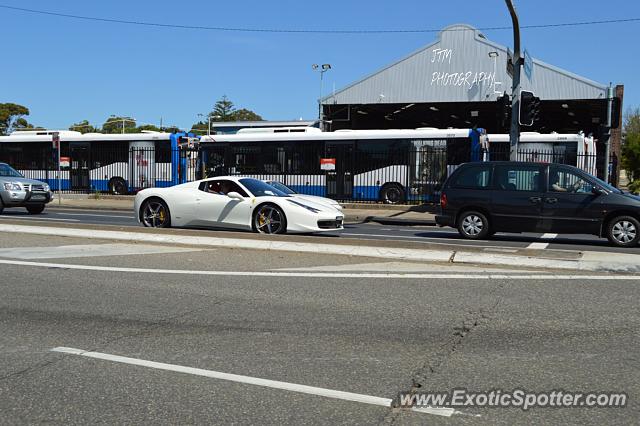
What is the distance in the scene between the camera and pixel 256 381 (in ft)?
15.9

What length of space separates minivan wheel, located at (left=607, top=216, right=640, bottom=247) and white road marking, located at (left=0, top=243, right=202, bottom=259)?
8234 millimetres

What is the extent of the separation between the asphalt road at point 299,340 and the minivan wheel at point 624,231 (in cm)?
486

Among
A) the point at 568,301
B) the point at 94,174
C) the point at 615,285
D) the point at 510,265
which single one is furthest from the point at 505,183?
the point at 94,174

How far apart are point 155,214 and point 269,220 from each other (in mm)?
2854

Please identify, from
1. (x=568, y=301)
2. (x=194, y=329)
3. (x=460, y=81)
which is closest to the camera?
(x=194, y=329)

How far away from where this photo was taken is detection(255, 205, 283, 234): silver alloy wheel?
45.6 ft

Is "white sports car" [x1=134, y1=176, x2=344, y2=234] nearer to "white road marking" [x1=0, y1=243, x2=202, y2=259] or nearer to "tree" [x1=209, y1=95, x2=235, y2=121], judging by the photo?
"white road marking" [x1=0, y1=243, x2=202, y2=259]

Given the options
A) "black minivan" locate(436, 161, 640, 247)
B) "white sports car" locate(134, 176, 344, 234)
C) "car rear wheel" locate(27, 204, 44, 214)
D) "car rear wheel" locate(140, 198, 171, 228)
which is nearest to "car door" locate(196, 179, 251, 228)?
"white sports car" locate(134, 176, 344, 234)

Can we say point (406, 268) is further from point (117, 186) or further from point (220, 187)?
point (117, 186)

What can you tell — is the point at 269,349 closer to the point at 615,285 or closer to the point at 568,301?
the point at 568,301

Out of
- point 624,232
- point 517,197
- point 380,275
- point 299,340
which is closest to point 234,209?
point 380,275

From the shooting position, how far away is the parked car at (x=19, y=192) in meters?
20.6

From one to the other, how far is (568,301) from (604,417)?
3.47 meters

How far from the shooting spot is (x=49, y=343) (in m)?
5.89
